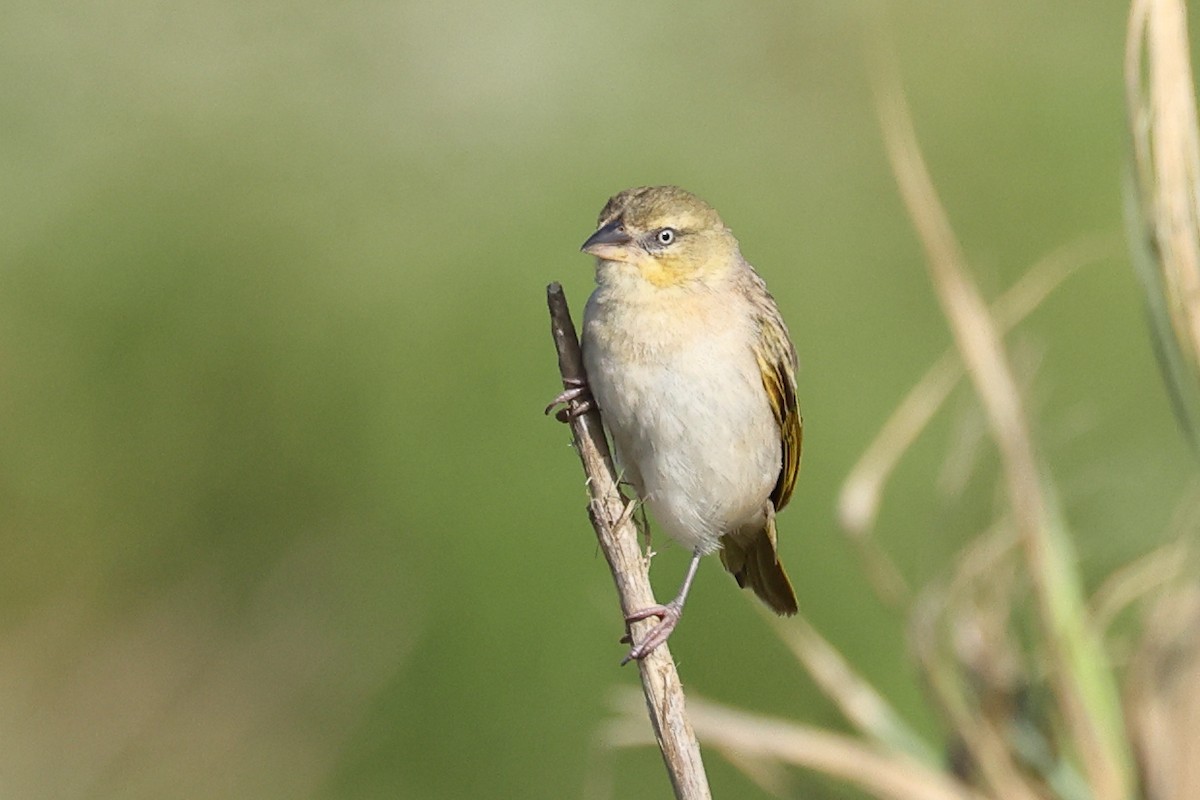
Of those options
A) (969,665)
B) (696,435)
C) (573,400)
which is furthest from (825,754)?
(573,400)

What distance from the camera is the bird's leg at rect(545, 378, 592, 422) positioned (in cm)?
333

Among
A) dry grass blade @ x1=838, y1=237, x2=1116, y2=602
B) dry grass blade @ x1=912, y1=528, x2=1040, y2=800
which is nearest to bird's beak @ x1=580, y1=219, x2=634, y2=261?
dry grass blade @ x1=838, y1=237, x2=1116, y2=602

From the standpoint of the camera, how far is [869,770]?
3.23 meters

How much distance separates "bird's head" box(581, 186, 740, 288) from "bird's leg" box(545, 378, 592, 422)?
0.25 meters

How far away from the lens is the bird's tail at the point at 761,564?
3930mm

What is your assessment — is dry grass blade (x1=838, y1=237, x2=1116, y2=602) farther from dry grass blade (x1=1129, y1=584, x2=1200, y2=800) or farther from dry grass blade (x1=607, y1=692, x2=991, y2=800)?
dry grass blade (x1=1129, y1=584, x2=1200, y2=800)

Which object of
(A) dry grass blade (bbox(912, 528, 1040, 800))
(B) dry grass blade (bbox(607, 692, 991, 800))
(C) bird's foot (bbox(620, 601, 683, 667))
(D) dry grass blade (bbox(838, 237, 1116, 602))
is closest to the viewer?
(C) bird's foot (bbox(620, 601, 683, 667))

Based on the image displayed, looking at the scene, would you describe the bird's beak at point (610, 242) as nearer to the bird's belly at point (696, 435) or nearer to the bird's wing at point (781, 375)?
the bird's belly at point (696, 435)

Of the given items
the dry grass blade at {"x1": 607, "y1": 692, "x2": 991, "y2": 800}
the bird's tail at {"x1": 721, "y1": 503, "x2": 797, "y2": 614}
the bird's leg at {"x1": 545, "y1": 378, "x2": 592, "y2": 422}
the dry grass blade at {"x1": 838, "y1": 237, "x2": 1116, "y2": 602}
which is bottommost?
the dry grass blade at {"x1": 607, "y1": 692, "x2": 991, "y2": 800}

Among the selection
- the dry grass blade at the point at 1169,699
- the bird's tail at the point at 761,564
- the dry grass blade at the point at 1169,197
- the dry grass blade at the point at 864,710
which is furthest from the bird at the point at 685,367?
the dry grass blade at the point at 1169,197

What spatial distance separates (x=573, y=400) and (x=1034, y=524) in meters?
0.89

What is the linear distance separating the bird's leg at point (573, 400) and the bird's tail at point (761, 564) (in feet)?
2.14

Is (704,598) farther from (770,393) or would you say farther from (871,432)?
(770,393)

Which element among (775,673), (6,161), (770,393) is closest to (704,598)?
(775,673)
